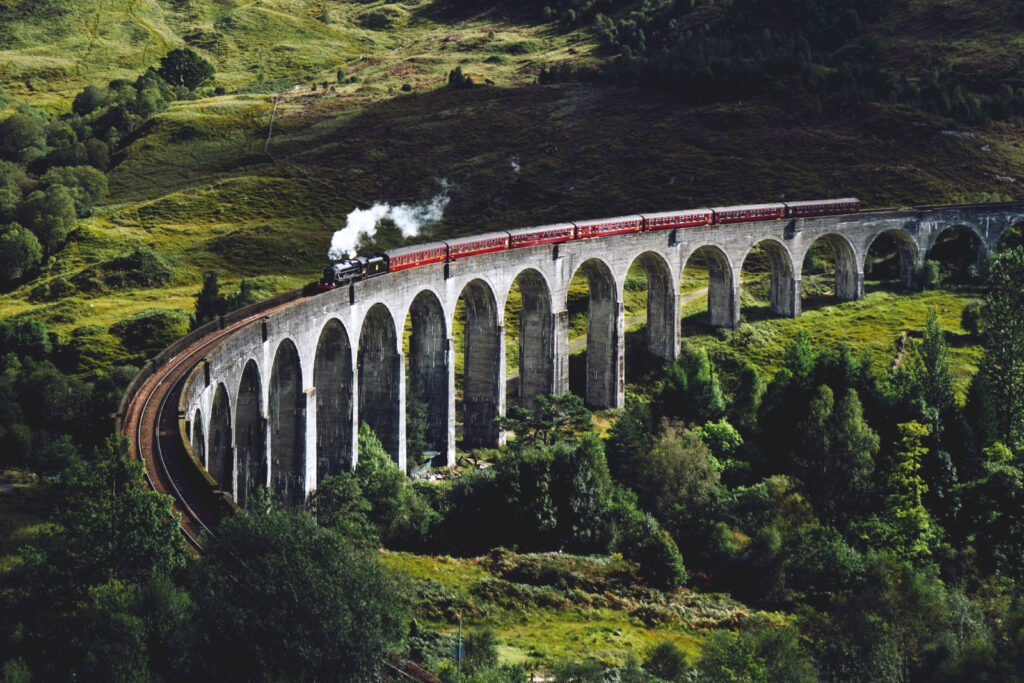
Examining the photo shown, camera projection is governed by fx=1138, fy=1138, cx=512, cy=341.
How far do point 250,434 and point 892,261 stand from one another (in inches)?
2821

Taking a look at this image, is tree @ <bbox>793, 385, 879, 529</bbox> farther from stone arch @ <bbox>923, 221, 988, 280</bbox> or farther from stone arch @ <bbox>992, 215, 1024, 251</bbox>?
stone arch @ <bbox>992, 215, 1024, 251</bbox>

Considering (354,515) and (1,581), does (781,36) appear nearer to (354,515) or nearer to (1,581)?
(354,515)

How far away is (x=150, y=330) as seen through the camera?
86.1 meters

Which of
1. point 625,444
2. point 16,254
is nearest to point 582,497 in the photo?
point 625,444

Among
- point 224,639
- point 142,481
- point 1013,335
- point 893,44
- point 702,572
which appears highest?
point 893,44

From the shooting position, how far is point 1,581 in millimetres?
37281

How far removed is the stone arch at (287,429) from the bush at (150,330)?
96.8ft

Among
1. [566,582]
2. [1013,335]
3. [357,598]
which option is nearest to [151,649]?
[357,598]

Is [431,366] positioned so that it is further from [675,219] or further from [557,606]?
[675,219]

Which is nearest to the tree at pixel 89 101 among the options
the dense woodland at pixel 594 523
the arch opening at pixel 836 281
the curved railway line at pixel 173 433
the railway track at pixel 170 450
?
the dense woodland at pixel 594 523

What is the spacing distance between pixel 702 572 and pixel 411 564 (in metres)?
15.8

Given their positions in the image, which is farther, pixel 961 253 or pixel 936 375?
pixel 961 253

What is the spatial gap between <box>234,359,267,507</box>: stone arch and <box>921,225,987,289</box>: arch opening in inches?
2651

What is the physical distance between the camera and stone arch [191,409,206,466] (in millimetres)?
46438
